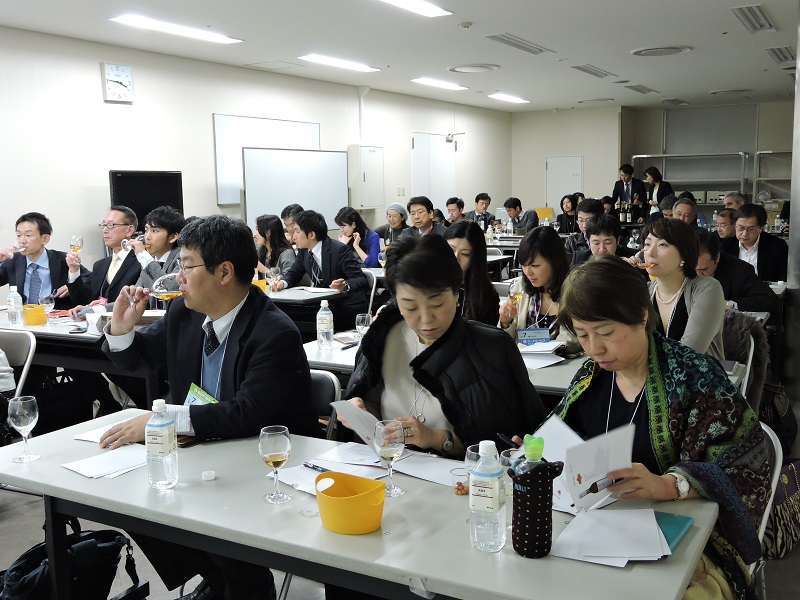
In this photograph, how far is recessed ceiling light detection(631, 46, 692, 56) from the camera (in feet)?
30.0

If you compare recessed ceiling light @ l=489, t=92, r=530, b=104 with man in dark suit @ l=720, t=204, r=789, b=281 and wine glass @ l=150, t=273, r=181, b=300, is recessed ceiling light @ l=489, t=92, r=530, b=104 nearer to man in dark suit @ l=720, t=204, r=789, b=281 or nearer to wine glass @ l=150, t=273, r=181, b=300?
man in dark suit @ l=720, t=204, r=789, b=281

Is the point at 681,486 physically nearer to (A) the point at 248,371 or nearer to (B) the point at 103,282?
(A) the point at 248,371

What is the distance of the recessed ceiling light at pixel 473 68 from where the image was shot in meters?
10.0

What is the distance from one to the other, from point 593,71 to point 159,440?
10303mm

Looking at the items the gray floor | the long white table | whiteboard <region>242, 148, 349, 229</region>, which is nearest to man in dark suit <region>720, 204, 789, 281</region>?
the gray floor

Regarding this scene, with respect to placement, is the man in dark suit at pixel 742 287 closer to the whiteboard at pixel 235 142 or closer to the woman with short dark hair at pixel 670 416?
the woman with short dark hair at pixel 670 416

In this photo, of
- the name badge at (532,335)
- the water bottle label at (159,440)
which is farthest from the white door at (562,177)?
the water bottle label at (159,440)

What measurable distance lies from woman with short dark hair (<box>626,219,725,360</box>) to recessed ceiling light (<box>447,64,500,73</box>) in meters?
7.06

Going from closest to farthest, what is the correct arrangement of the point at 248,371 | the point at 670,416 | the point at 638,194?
the point at 670,416, the point at 248,371, the point at 638,194

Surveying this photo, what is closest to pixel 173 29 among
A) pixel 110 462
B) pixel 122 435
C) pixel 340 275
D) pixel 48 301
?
pixel 340 275

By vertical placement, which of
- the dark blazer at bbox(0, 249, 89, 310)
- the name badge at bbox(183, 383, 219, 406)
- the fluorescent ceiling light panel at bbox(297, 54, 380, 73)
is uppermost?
the fluorescent ceiling light panel at bbox(297, 54, 380, 73)

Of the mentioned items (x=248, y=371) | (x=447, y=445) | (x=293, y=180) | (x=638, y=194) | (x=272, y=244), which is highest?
(x=293, y=180)

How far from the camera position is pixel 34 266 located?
559 cm

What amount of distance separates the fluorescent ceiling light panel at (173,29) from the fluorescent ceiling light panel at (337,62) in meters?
1.26
